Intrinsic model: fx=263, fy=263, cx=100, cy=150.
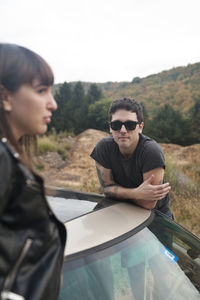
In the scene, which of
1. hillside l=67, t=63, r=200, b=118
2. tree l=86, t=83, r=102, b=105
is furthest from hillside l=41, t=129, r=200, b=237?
hillside l=67, t=63, r=200, b=118

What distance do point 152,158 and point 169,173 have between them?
435 centimetres

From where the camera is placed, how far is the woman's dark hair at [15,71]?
90cm

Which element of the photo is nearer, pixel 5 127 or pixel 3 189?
pixel 3 189

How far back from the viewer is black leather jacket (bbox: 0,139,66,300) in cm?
75

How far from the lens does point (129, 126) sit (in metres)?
2.15

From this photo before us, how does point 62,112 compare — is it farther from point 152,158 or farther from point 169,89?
point 169,89

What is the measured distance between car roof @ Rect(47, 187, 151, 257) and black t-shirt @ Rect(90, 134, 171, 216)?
0.44 meters

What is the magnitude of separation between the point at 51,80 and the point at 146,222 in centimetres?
98

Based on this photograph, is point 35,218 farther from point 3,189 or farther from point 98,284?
point 98,284

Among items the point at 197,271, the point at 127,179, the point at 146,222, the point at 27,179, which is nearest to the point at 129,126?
the point at 127,179

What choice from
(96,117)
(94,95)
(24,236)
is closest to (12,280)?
(24,236)

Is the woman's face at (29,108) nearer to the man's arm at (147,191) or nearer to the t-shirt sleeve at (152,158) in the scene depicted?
the man's arm at (147,191)

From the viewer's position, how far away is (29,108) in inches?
36.7

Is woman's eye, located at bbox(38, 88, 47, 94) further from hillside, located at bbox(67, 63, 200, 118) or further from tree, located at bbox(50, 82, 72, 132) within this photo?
hillside, located at bbox(67, 63, 200, 118)
